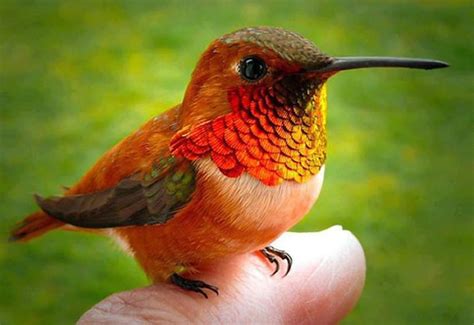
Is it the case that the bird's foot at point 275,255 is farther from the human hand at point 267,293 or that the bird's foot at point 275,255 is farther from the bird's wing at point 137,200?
the bird's wing at point 137,200

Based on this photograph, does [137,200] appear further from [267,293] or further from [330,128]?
[330,128]

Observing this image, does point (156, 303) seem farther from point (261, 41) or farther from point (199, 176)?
point (261, 41)

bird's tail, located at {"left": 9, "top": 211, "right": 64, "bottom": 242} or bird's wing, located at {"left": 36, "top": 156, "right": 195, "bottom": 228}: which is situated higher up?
bird's wing, located at {"left": 36, "top": 156, "right": 195, "bottom": 228}

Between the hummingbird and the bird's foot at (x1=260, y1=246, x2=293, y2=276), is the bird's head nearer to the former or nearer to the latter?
the hummingbird

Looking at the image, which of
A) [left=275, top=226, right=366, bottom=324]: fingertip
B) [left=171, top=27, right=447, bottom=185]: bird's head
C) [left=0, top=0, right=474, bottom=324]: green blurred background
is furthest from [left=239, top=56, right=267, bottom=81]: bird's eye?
[left=0, top=0, right=474, bottom=324]: green blurred background

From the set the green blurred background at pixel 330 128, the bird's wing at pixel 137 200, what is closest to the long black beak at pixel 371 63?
the bird's wing at pixel 137 200

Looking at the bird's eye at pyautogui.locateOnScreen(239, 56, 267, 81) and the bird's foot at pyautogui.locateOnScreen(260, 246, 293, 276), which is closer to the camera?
the bird's eye at pyautogui.locateOnScreen(239, 56, 267, 81)

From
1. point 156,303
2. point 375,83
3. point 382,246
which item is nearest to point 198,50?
point 375,83
